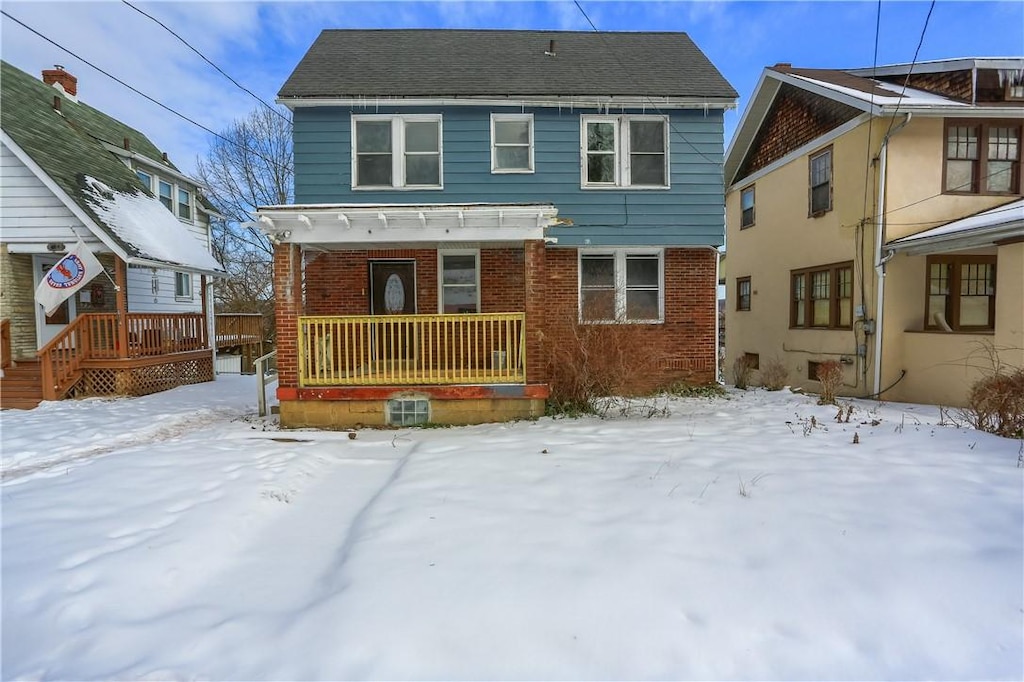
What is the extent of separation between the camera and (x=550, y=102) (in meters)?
9.84

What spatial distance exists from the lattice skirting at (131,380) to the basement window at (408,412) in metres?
6.70

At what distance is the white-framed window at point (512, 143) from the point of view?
996 cm

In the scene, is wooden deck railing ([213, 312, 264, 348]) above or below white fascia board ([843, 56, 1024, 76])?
below

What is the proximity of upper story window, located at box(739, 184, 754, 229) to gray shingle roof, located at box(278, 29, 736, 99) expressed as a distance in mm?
5253

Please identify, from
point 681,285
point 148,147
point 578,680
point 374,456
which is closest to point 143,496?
point 374,456

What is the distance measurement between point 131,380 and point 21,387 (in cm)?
189

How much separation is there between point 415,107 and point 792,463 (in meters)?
9.16

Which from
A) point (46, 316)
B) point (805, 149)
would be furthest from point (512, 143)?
point (46, 316)

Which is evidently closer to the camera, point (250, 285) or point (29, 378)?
point (29, 378)

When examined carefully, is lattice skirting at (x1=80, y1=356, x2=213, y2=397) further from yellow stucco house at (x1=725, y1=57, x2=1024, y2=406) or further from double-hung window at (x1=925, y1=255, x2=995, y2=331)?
double-hung window at (x1=925, y1=255, x2=995, y2=331)

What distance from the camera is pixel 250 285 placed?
25.8 metres

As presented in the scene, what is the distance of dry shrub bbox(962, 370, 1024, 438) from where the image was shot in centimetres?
557

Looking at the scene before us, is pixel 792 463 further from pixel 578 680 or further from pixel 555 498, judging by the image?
pixel 578 680

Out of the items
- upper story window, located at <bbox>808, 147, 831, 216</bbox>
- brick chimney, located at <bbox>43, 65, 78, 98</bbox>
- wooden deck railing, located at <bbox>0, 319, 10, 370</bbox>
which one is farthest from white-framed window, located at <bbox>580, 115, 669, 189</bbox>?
brick chimney, located at <bbox>43, 65, 78, 98</bbox>
